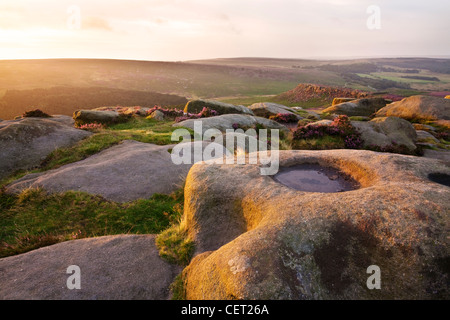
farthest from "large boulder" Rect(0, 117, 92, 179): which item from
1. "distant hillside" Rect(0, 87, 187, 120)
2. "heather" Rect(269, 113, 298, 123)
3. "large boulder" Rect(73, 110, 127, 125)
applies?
"distant hillside" Rect(0, 87, 187, 120)

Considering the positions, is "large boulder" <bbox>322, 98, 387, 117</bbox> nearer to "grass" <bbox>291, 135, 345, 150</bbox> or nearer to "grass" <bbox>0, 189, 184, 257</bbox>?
"grass" <bbox>291, 135, 345, 150</bbox>

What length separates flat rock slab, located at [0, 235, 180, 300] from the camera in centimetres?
603

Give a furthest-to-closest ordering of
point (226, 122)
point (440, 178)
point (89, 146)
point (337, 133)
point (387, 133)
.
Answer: point (226, 122) < point (337, 133) < point (387, 133) < point (89, 146) < point (440, 178)

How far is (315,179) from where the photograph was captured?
28.7 ft

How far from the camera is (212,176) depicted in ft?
28.5

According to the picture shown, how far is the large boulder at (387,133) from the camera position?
17.8m

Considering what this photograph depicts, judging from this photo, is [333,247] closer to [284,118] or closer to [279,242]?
Answer: [279,242]

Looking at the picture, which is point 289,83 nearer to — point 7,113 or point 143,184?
point 7,113

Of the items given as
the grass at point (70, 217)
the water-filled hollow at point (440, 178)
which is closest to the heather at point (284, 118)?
the grass at point (70, 217)

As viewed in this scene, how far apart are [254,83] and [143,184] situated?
12597cm

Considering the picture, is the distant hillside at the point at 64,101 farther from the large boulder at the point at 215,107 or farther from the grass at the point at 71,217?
the grass at the point at 71,217

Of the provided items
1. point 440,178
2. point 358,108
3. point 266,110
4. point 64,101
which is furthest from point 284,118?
Result: point 64,101

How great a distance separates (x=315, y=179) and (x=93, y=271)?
25.2ft

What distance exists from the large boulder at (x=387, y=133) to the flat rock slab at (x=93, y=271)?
17.3 meters
